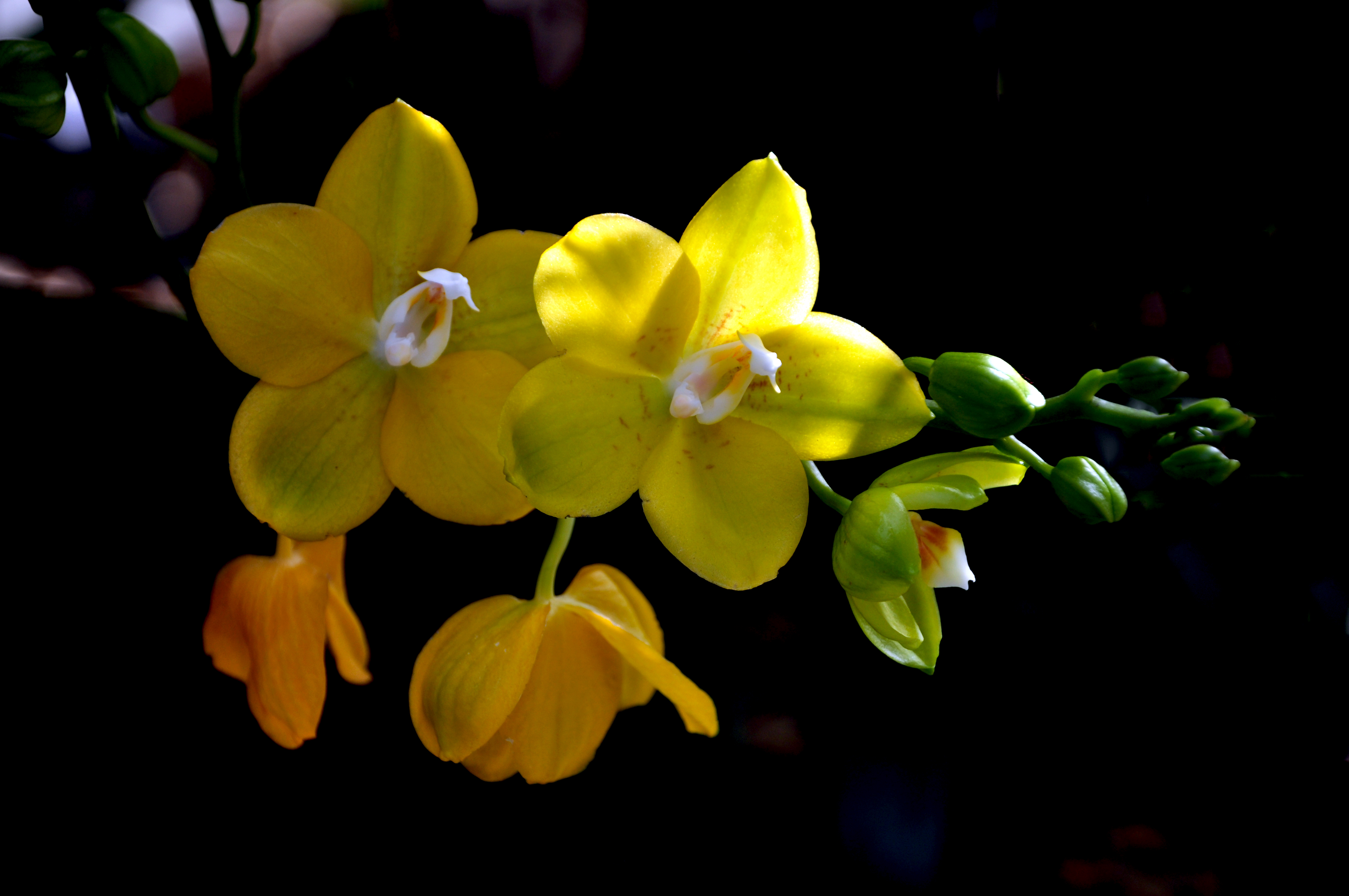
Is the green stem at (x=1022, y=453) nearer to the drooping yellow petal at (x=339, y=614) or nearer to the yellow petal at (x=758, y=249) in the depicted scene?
the yellow petal at (x=758, y=249)

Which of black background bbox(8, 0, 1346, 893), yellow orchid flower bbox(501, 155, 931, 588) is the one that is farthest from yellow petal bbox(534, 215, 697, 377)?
black background bbox(8, 0, 1346, 893)

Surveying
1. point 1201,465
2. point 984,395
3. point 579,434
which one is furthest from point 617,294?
point 1201,465

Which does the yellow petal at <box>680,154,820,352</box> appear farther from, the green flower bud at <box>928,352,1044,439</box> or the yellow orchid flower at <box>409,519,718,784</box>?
the yellow orchid flower at <box>409,519,718,784</box>

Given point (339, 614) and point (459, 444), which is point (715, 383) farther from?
point (339, 614)

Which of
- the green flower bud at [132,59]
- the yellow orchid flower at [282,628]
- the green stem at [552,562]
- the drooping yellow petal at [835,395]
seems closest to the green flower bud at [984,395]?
the drooping yellow petal at [835,395]

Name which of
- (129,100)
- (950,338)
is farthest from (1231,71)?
(129,100)
